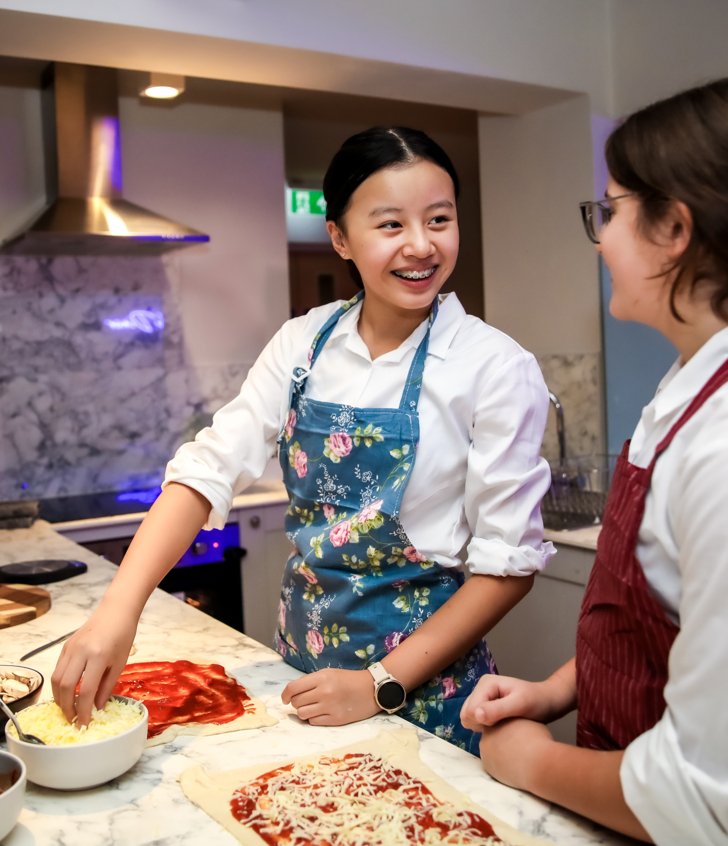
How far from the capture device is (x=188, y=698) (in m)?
1.25

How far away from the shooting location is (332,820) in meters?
0.90

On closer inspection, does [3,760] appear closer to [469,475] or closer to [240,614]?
[469,475]

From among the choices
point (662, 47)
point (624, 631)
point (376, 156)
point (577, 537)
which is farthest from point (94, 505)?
point (624, 631)

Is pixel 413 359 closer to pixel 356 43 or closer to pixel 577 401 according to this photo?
pixel 356 43

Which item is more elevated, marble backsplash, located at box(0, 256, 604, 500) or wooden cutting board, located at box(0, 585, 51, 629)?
marble backsplash, located at box(0, 256, 604, 500)

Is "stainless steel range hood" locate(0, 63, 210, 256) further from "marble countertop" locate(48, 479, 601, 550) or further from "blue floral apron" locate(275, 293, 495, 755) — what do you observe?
"blue floral apron" locate(275, 293, 495, 755)

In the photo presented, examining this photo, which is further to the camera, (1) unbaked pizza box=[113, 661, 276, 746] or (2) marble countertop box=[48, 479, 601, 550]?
(2) marble countertop box=[48, 479, 601, 550]

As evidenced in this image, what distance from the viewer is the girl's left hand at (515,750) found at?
3.12 feet

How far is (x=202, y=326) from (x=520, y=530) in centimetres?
271

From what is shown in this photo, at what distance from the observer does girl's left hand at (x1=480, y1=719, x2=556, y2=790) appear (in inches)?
37.5

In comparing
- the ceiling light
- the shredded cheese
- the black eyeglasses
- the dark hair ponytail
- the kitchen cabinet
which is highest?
the ceiling light

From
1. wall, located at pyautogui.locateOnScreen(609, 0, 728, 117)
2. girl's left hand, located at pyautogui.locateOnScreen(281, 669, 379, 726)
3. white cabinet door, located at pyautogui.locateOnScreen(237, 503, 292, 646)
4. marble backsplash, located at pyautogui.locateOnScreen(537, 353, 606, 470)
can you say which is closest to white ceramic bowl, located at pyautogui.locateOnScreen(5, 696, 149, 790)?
girl's left hand, located at pyautogui.locateOnScreen(281, 669, 379, 726)

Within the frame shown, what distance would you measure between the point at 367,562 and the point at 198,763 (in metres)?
0.44

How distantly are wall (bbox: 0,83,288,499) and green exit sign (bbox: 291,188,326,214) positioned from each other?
1461 millimetres
